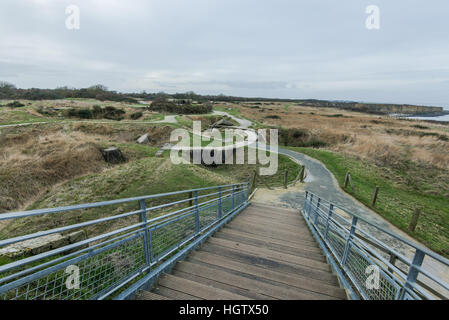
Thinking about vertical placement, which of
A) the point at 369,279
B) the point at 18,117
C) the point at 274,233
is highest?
the point at 18,117

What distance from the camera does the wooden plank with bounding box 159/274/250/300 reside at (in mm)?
2590

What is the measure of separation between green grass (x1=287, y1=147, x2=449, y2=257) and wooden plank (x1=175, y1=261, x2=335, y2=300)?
859cm

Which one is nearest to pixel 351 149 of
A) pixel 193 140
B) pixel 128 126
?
pixel 193 140

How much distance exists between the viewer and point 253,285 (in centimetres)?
292

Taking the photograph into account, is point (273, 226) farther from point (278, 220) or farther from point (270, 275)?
point (270, 275)

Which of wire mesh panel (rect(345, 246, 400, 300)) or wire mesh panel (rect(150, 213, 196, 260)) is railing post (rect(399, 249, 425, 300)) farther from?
wire mesh panel (rect(150, 213, 196, 260))

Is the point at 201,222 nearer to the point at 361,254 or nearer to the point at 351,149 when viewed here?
the point at 361,254

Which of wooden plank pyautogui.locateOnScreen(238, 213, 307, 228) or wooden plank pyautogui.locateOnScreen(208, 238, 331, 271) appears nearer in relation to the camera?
wooden plank pyautogui.locateOnScreen(208, 238, 331, 271)

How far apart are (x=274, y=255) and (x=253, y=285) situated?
1.13 meters

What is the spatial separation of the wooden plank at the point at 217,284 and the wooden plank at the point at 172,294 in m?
0.37

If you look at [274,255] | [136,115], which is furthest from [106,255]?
[136,115]

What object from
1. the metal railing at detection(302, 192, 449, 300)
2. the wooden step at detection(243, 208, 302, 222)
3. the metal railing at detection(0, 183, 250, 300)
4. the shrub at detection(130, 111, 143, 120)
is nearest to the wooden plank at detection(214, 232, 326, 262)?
the metal railing at detection(302, 192, 449, 300)

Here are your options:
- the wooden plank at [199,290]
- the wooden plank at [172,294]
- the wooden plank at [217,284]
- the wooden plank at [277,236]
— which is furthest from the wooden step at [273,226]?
the wooden plank at [172,294]
